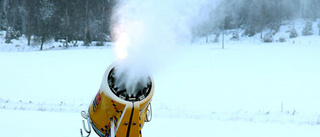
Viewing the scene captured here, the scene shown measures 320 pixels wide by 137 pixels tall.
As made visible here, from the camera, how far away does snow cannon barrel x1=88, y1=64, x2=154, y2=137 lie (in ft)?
8.03

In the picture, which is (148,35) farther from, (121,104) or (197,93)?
(197,93)

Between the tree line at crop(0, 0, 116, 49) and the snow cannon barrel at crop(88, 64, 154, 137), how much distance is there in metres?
39.6

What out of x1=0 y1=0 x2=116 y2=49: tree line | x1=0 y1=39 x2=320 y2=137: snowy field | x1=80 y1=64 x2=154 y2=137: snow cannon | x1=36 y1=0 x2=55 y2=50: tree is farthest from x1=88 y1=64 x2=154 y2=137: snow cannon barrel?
x1=36 y1=0 x2=55 y2=50: tree

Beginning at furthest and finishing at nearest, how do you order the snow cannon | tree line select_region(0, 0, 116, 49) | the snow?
tree line select_region(0, 0, 116, 49) → the snow → the snow cannon

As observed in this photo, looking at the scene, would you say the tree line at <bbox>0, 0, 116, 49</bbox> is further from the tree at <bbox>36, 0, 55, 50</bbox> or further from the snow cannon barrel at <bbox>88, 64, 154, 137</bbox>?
the snow cannon barrel at <bbox>88, 64, 154, 137</bbox>

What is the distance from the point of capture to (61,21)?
44.7 meters

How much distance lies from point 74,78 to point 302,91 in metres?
12.8

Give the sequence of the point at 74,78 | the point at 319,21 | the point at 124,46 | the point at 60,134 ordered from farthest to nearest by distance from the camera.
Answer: the point at 319,21 < the point at 74,78 < the point at 60,134 < the point at 124,46

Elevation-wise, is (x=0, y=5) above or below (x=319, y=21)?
above

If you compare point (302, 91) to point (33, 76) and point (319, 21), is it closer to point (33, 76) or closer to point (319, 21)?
point (33, 76)

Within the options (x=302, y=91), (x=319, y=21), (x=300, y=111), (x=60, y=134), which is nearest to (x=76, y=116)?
(x=60, y=134)

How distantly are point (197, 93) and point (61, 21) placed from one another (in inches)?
1334

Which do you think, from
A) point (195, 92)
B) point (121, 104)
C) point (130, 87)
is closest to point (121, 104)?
point (121, 104)

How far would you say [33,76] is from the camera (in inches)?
770
